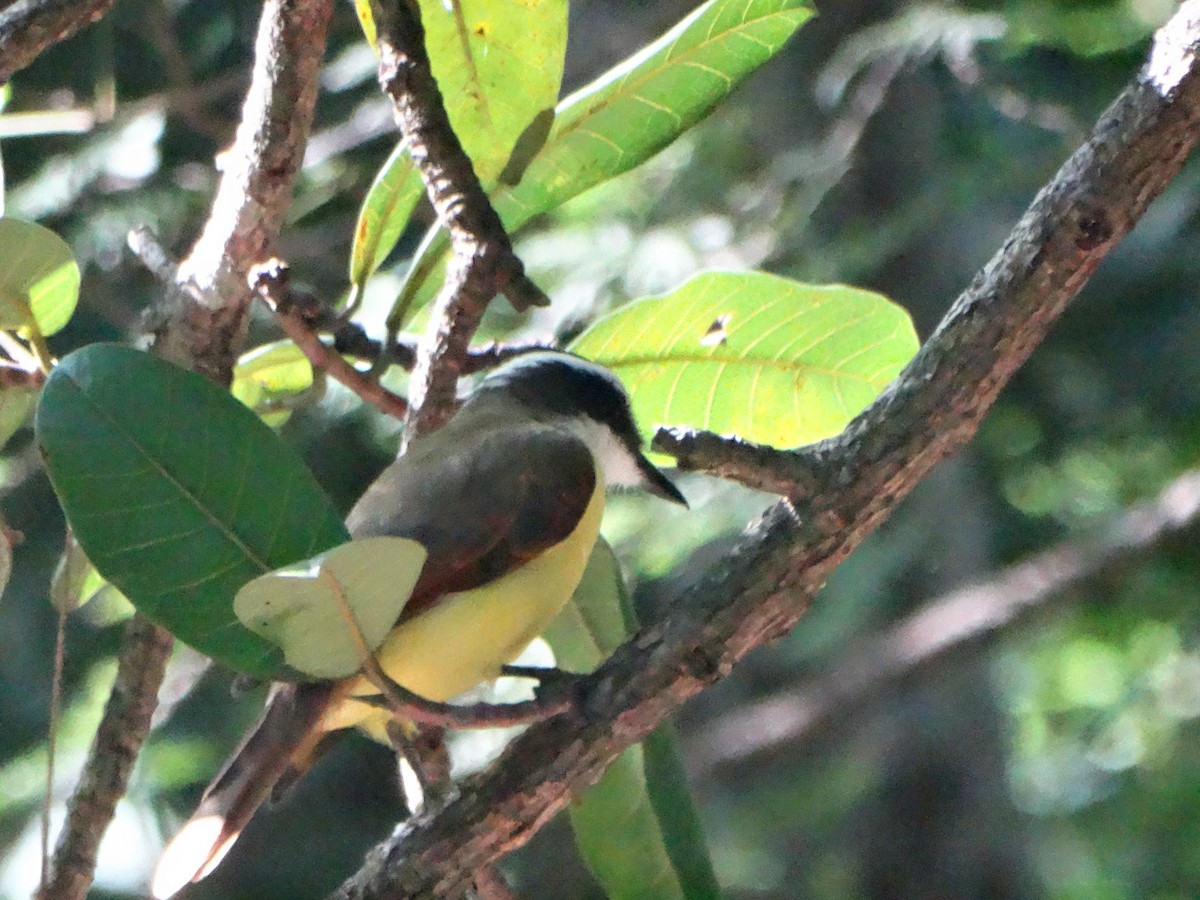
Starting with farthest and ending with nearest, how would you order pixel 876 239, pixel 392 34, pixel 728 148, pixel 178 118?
1. pixel 728 148
2. pixel 178 118
3. pixel 876 239
4. pixel 392 34

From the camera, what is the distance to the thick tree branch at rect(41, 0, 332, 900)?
164 cm

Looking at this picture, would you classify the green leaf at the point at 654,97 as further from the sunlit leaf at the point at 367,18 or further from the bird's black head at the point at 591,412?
the bird's black head at the point at 591,412

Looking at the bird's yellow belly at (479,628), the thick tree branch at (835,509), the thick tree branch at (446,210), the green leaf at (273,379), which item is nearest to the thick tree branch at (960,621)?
the bird's yellow belly at (479,628)

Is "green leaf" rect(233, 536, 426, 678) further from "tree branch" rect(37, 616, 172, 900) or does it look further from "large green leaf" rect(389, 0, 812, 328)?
"large green leaf" rect(389, 0, 812, 328)

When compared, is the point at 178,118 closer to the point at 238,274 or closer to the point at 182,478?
the point at 238,274

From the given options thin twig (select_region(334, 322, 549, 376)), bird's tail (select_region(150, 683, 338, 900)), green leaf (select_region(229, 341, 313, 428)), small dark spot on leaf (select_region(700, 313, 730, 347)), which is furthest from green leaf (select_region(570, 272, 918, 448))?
bird's tail (select_region(150, 683, 338, 900))

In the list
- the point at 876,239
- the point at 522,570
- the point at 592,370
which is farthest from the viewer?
the point at 876,239

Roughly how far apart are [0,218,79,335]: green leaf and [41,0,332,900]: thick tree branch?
0.13 meters

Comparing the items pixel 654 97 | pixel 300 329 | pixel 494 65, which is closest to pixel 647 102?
pixel 654 97

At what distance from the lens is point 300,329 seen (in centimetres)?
168

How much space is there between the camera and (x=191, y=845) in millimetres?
1500

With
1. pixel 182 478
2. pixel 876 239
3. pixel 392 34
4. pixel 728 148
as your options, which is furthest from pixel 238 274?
pixel 728 148

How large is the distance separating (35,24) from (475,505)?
0.79 meters

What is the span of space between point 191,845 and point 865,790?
303 centimetres
